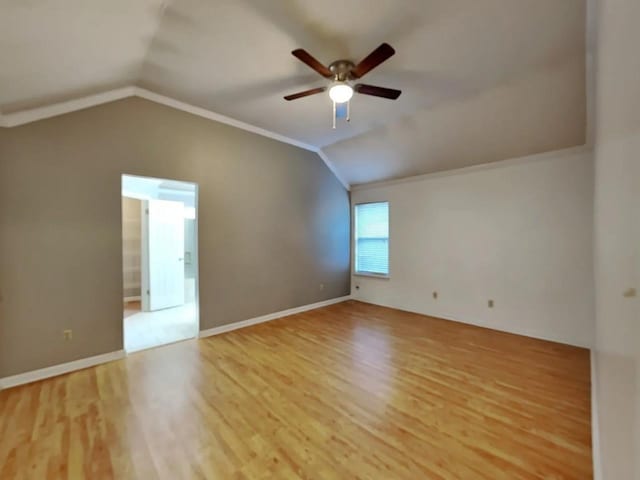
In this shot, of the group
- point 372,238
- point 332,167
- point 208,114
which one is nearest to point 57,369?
point 208,114

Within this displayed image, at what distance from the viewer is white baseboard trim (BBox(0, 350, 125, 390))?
2.65m

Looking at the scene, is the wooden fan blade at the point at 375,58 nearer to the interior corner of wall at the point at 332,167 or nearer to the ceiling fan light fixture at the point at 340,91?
the ceiling fan light fixture at the point at 340,91

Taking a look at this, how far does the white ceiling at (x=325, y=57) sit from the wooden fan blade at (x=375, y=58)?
28cm

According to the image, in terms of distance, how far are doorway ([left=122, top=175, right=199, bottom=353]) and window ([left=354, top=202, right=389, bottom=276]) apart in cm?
327

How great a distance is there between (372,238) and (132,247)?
5.17m

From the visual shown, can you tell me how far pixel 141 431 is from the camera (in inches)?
79.7

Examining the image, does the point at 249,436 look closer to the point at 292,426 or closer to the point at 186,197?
the point at 292,426

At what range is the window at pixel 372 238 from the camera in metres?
5.60

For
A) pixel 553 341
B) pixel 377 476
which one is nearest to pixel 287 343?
pixel 377 476

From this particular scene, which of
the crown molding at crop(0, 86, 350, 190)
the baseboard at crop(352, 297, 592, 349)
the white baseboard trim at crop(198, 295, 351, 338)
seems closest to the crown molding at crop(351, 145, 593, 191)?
the crown molding at crop(0, 86, 350, 190)

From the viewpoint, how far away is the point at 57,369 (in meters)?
2.87

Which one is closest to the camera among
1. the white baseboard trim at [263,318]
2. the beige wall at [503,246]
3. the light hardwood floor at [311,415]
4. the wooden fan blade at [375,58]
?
the light hardwood floor at [311,415]

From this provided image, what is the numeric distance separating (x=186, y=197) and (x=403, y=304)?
4997mm

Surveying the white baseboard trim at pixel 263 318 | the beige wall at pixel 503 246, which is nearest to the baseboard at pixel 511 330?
the beige wall at pixel 503 246
